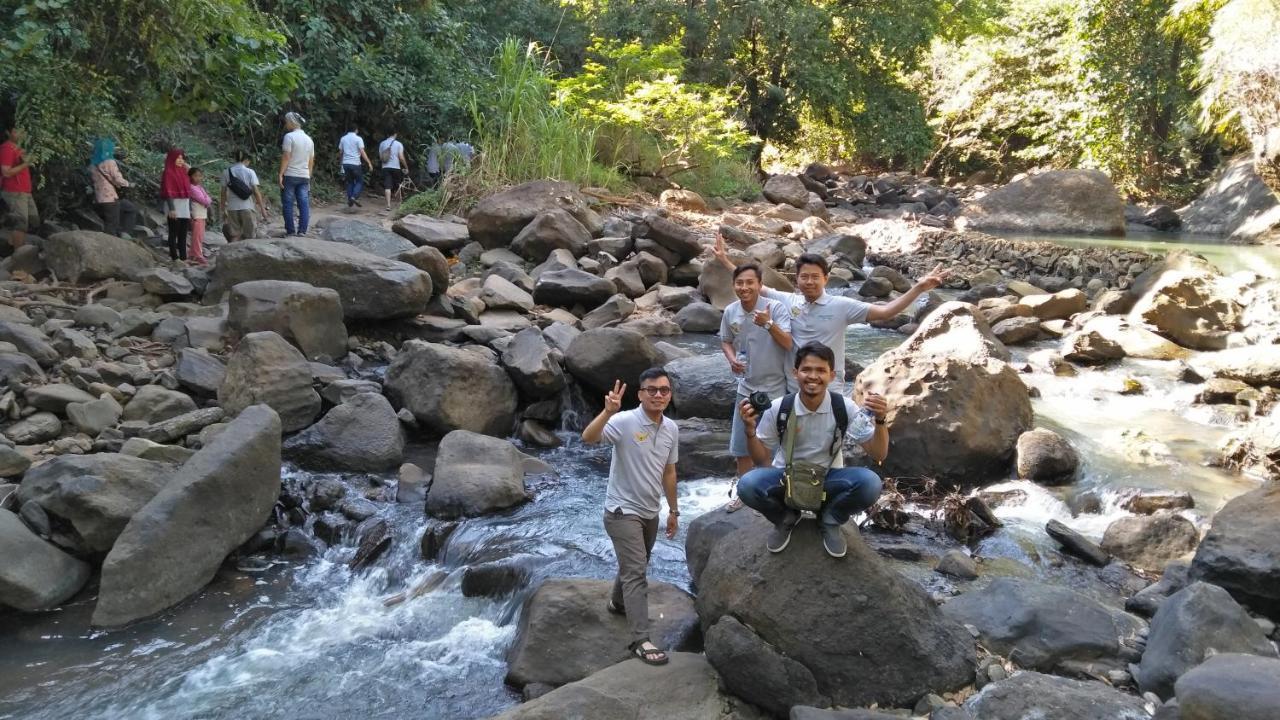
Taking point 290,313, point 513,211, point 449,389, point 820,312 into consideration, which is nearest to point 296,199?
point 513,211

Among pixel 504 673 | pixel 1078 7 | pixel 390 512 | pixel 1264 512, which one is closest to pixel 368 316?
pixel 390 512

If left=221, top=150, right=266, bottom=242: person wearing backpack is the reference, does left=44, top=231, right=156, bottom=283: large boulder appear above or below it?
below

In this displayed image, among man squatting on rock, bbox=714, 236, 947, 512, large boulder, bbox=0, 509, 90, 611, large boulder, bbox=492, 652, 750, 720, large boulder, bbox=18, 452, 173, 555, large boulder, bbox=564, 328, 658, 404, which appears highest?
man squatting on rock, bbox=714, 236, 947, 512

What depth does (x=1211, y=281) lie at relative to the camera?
37.4 feet

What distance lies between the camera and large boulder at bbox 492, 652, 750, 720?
3.93m

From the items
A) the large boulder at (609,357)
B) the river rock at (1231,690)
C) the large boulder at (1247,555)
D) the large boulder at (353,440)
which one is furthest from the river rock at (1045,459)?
the large boulder at (353,440)

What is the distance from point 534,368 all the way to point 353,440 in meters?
1.70

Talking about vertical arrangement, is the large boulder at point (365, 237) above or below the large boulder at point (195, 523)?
above

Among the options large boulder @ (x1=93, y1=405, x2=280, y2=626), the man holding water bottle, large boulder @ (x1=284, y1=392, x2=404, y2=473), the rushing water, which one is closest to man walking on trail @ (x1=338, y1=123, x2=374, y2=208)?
large boulder @ (x1=284, y1=392, x2=404, y2=473)

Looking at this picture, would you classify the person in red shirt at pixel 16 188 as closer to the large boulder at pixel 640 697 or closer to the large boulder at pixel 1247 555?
the large boulder at pixel 640 697

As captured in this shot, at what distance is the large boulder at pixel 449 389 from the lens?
25.7ft

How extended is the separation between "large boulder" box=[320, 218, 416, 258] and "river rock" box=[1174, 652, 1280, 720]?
373 inches

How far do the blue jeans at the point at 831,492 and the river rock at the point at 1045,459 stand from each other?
12.0 ft

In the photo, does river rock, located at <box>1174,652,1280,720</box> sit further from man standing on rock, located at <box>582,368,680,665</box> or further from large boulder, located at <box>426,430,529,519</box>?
large boulder, located at <box>426,430,529,519</box>
